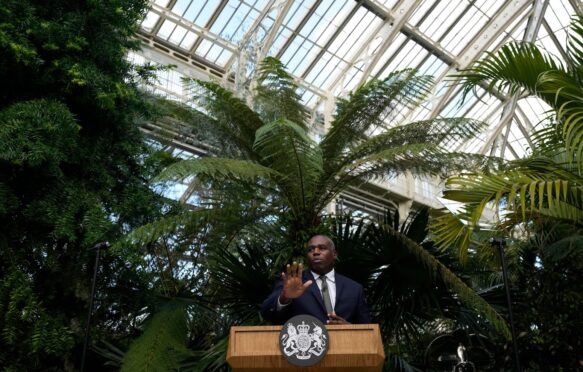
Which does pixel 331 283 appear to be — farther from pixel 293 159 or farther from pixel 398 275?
pixel 293 159

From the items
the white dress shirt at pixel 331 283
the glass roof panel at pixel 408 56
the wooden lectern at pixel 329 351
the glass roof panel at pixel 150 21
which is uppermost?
the glass roof panel at pixel 408 56

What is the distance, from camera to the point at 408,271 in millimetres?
5344

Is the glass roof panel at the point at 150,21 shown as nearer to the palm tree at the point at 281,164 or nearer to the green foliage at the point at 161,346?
the palm tree at the point at 281,164

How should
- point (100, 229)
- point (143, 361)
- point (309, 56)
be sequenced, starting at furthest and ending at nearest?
point (309, 56) → point (100, 229) → point (143, 361)

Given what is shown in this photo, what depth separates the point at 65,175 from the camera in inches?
244

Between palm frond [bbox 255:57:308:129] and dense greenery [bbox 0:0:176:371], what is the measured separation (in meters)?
1.28

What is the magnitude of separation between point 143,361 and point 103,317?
6.68 ft

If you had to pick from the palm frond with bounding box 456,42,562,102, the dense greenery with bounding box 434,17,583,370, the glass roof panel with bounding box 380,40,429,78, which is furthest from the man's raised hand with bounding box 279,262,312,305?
the glass roof panel with bounding box 380,40,429,78

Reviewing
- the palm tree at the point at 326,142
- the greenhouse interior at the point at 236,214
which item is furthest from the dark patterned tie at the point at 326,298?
the palm tree at the point at 326,142

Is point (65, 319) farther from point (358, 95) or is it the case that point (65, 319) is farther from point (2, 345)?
point (358, 95)

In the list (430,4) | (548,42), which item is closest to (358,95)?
(430,4)

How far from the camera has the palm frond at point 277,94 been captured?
6562mm

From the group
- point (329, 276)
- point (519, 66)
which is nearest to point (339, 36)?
point (519, 66)

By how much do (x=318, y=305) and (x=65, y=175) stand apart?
417cm
